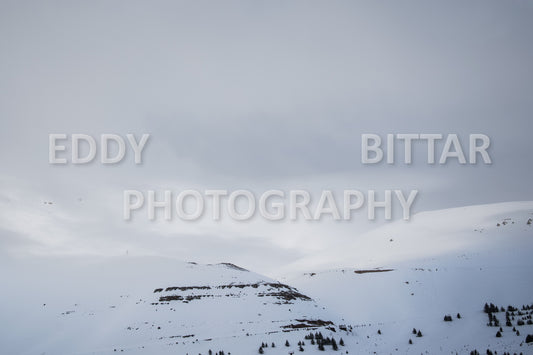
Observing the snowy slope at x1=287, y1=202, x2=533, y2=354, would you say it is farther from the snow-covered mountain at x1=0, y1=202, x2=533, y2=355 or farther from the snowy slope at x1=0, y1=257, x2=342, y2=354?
the snowy slope at x1=0, y1=257, x2=342, y2=354

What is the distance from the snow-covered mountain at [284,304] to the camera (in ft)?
83.7

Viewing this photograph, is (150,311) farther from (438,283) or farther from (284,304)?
(438,283)

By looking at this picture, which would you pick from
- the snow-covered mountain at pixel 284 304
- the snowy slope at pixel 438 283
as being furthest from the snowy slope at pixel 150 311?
the snowy slope at pixel 438 283

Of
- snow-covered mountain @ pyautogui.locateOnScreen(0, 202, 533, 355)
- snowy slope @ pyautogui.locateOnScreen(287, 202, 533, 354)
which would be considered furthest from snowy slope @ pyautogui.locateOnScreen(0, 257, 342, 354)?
snowy slope @ pyautogui.locateOnScreen(287, 202, 533, 354)

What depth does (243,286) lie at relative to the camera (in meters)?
41.4

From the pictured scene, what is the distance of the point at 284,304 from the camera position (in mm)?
36781

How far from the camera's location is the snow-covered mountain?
83.7ft

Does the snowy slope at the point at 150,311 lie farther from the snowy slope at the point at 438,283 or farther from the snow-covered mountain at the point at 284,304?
the snowy slope at the point at 438,283

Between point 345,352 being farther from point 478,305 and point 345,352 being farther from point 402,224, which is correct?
point 402,224

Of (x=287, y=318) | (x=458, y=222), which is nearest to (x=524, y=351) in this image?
(x=287, y=318)

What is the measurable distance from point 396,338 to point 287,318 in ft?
35.5

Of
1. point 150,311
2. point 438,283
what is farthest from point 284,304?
point 438,283

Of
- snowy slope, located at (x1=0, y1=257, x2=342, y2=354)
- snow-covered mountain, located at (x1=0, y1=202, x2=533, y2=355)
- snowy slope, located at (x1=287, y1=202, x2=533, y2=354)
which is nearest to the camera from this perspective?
snowy slope, located at (x1=287, y1=202, x2=533, y2=354)

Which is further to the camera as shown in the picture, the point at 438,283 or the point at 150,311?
the point at 438,283
